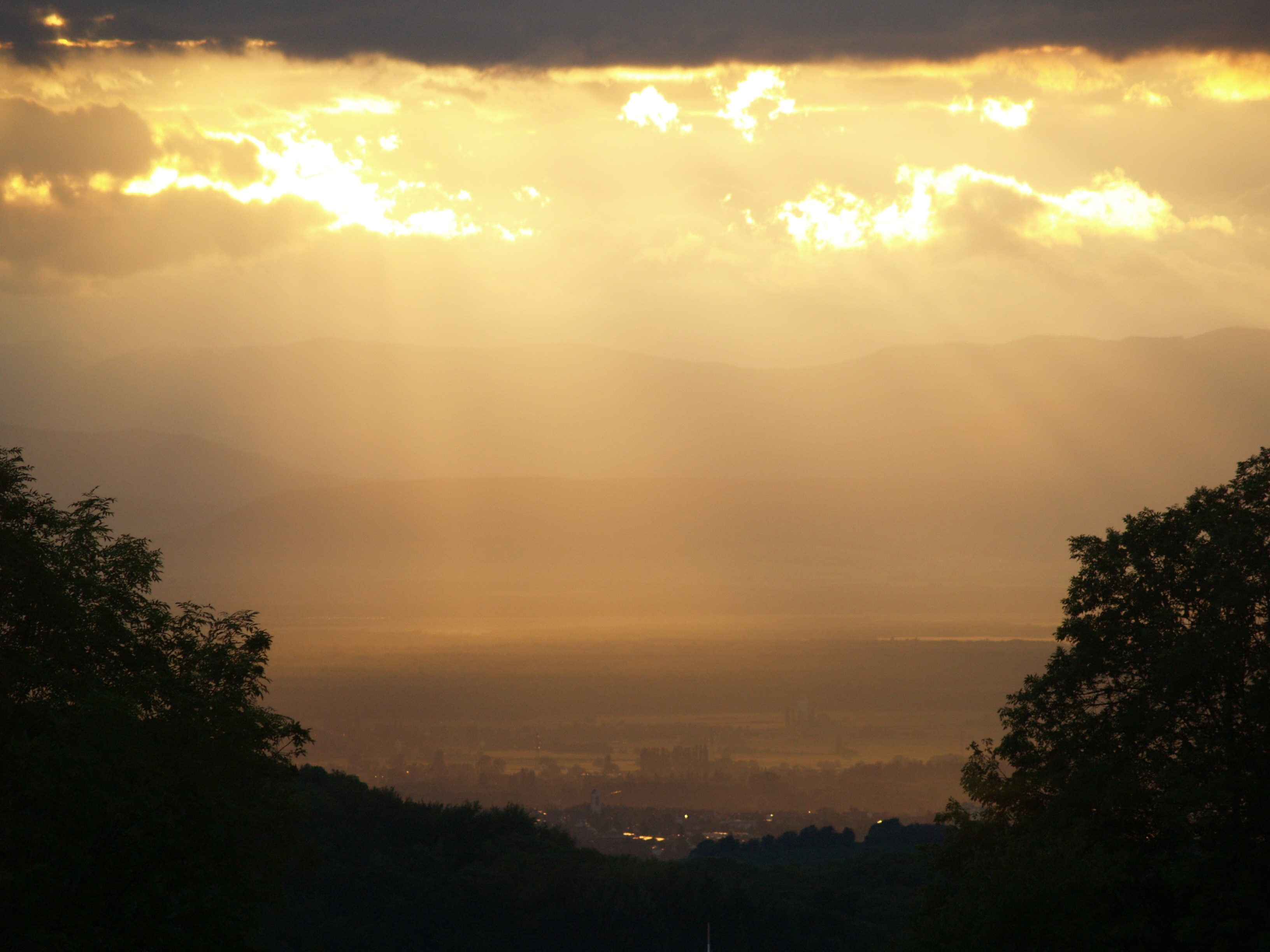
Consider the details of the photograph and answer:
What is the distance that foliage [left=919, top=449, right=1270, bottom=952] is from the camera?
2806 centimetres

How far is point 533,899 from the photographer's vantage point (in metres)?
84.1

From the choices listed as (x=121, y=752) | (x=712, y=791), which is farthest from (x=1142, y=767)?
(x=712, y=791)

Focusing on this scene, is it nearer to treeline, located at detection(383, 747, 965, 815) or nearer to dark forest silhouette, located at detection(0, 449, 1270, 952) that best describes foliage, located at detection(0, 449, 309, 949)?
dark forest silhouette, located at detection(0, 449, 1270, 952)

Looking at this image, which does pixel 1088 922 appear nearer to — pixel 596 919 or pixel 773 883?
pixel 596 919

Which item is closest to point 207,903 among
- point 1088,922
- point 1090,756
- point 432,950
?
point 1088,922

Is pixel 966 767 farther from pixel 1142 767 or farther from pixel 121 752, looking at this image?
pixel 121 752

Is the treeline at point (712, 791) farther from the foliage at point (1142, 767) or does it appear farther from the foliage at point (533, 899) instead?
the foliage at point (1142, 767)

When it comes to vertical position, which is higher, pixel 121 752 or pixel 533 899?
pixel 121 752

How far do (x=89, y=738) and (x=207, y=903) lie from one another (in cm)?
397

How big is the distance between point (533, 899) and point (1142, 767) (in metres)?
60.9

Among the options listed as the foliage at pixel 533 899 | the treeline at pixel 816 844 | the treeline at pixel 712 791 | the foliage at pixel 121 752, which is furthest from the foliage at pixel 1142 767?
the treeline at pixel 712 791

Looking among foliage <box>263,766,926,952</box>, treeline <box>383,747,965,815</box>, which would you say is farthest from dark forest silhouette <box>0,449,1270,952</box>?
treeline <box>383,747,965,815</box>

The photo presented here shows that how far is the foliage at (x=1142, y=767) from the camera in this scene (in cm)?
2806

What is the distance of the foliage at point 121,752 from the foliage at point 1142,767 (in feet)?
57.5
